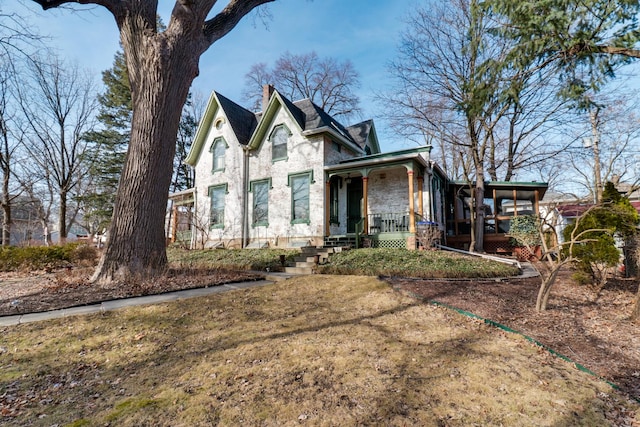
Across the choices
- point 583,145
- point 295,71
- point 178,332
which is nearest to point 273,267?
point 178,332

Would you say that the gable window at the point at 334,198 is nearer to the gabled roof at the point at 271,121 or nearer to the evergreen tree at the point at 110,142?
the gabled roof at the point at 271,121

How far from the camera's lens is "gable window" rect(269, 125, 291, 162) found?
14750 millimetres

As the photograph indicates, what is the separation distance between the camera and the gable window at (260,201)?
15.0 meters

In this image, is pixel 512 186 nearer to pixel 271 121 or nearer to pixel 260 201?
pixel 271 121

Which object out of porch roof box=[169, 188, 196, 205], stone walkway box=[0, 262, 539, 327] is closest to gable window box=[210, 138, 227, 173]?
porch roof box=[169, 188, 196, 205]

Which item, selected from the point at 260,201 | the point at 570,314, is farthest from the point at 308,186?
the point at 570,314

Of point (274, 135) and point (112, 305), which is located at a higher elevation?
point (274, 135)

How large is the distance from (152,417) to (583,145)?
21468 mm

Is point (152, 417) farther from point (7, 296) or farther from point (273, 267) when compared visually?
point (273, 267)

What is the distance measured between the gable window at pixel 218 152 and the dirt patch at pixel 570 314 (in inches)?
508

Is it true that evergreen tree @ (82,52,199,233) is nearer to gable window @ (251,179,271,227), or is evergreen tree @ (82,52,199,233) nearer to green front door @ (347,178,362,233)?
gable window @ (251,179,271,227)

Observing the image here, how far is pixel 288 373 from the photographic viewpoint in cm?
302

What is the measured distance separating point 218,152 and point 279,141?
4.16 meters

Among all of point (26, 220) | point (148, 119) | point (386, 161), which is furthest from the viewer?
point (26, 220)
